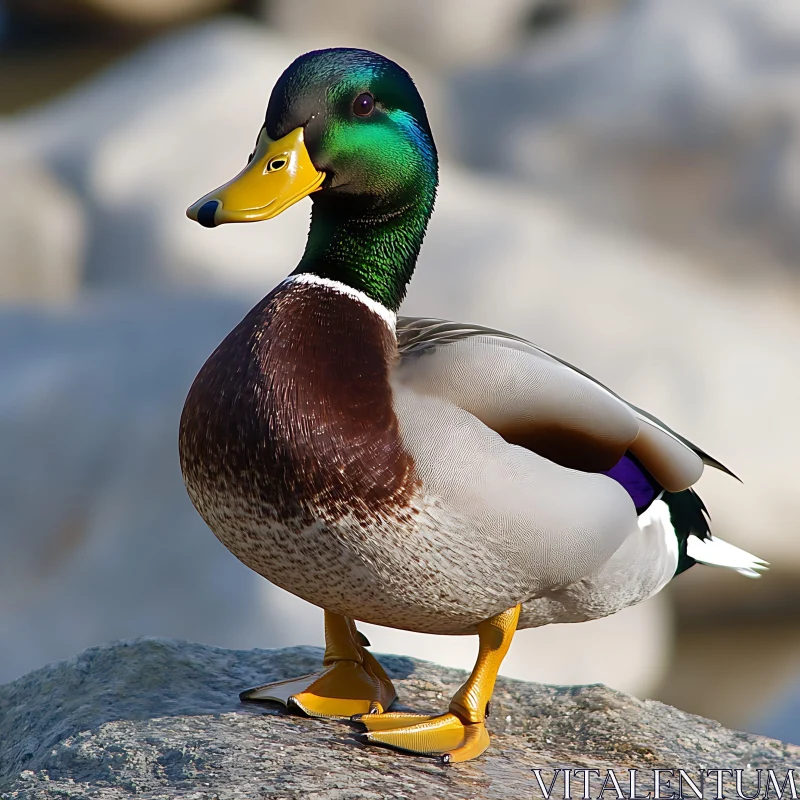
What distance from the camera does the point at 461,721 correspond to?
1.66m

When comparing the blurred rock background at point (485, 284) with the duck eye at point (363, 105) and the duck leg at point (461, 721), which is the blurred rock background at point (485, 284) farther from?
the duck eye at point (363, 105)

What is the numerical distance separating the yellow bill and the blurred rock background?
2.25 metres

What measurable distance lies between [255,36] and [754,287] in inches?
119

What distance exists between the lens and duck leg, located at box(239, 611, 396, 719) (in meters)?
1.73

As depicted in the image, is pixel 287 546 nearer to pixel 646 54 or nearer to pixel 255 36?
pixel 646 54

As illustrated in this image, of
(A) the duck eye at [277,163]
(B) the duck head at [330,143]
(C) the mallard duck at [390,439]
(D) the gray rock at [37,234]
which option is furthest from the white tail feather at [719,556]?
(D) the gray rock at [37,234]

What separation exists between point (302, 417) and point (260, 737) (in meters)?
0.43

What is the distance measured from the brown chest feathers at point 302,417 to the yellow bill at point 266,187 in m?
0.15

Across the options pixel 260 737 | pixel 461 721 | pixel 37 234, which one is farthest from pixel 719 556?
pixel 37 234

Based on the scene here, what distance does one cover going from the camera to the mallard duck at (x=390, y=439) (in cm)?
148

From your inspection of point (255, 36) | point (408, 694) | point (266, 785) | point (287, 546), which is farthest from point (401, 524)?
point (255, 36)

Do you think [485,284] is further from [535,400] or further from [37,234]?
[535,400]
